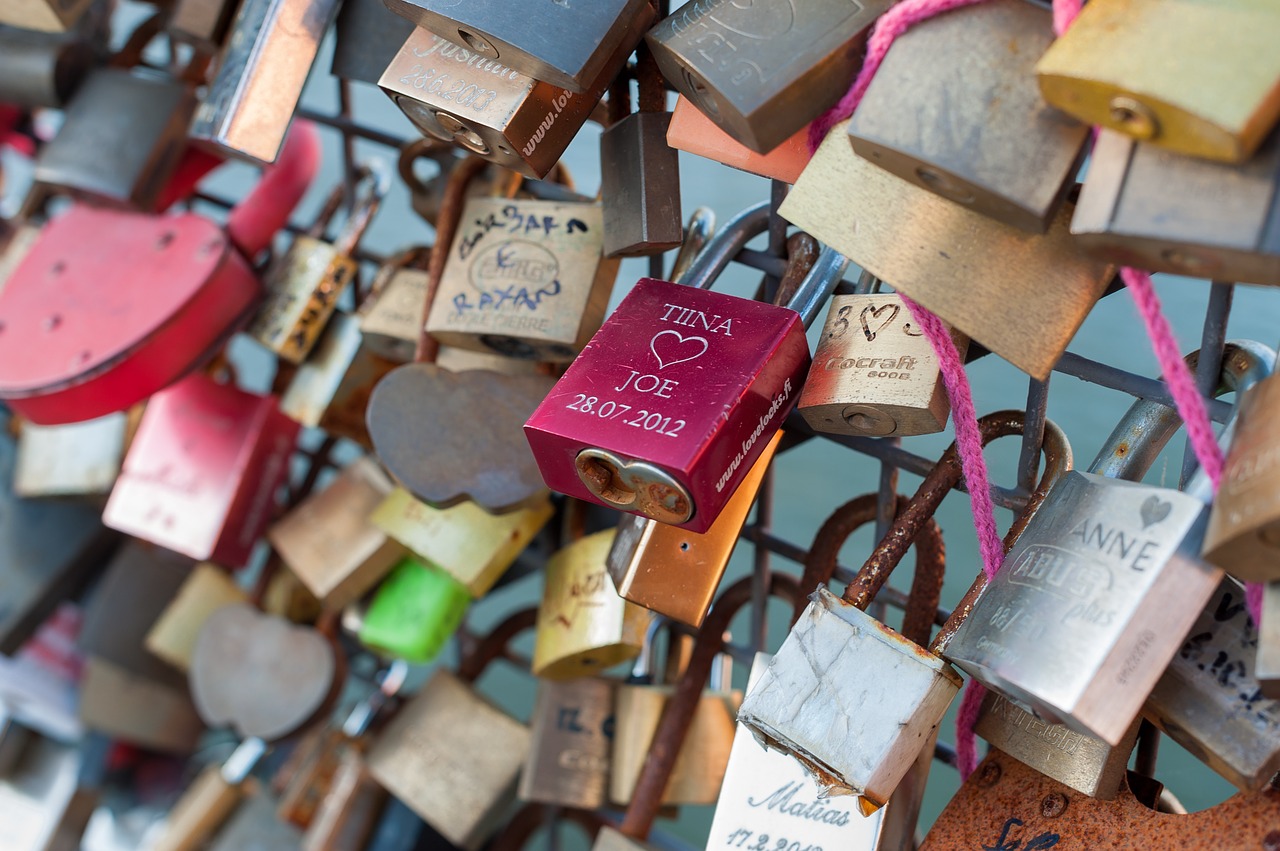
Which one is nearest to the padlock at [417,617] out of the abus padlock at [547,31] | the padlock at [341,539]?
the padlock at [341,539]

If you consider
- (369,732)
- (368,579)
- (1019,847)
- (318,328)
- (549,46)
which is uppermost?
(549,46)

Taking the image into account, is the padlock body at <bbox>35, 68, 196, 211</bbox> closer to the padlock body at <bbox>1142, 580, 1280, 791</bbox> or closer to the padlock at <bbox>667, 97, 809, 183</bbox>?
the padlock at <bbox>667, 97, 809, 183</bbox>

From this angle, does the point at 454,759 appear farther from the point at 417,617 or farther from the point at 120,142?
the point at 120,142

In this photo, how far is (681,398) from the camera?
567 mm

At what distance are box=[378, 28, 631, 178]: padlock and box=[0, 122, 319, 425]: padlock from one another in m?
0.46

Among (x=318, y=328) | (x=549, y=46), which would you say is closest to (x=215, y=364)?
(x=318, y=328)

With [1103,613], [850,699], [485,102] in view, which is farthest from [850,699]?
[485,102]

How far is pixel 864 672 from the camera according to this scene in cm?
54

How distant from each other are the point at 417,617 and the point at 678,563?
17.9 inches

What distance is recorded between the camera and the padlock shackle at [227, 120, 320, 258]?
3.53 ft

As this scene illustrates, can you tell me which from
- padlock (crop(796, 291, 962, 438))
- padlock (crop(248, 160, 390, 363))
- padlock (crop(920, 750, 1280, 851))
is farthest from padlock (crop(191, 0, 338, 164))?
padlock (crop(920, 750, 1280, 851))

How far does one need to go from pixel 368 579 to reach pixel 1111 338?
714 millimetres

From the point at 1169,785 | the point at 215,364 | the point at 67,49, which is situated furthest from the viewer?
the point at 215,364

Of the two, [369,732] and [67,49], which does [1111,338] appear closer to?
[369,732]
